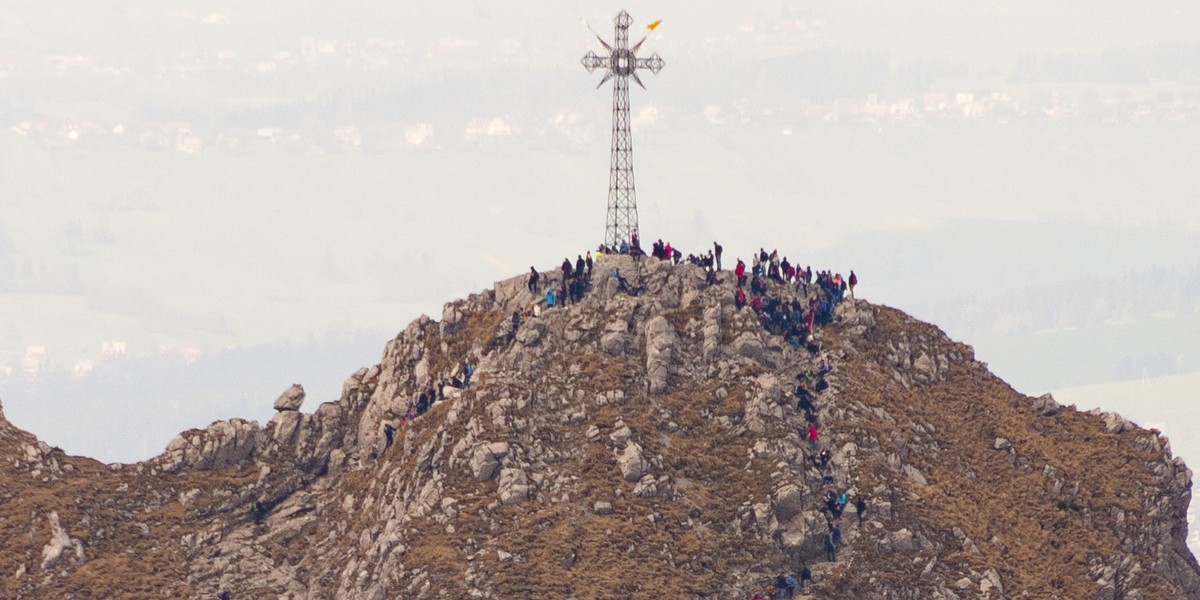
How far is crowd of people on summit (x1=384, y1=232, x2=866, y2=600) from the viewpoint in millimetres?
107625

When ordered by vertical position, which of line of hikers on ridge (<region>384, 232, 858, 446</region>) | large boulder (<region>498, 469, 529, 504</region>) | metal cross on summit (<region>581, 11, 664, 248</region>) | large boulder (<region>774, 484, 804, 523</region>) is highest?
metal cross on summit (<region>581, 11, 664, 248</region>)

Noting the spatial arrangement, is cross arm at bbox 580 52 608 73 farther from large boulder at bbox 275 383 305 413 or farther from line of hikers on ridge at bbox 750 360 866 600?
large boulder at bbox 275 383 305 413

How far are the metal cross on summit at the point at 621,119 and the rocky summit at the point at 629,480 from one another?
554cm

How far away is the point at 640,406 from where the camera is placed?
110 metres

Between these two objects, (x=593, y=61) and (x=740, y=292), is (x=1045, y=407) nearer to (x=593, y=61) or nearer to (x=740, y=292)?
(x=740, y=292)

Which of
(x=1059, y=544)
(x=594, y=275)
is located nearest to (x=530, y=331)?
(x=594, y=275)

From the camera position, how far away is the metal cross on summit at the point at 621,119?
4840 inches

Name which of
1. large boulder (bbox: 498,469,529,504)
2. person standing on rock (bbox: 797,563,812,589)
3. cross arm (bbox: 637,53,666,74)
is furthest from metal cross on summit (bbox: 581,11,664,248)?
person standing on rock (bbox: 797,563,812,589)

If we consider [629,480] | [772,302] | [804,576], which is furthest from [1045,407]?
[629,480]

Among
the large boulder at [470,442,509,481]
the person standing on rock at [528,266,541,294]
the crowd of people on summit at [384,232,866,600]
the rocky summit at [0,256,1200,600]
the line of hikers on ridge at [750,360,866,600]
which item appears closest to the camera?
the line of hikers on ridge at [750,360,866,600]

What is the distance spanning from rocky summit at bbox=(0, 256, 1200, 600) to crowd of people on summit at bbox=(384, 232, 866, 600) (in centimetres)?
32

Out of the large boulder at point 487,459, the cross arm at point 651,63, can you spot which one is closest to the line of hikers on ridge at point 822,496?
the large boulder at point 487,459

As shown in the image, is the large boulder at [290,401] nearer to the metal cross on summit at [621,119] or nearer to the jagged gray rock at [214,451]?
the jagged gray rock at [214,451]

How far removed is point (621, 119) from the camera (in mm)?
124062
